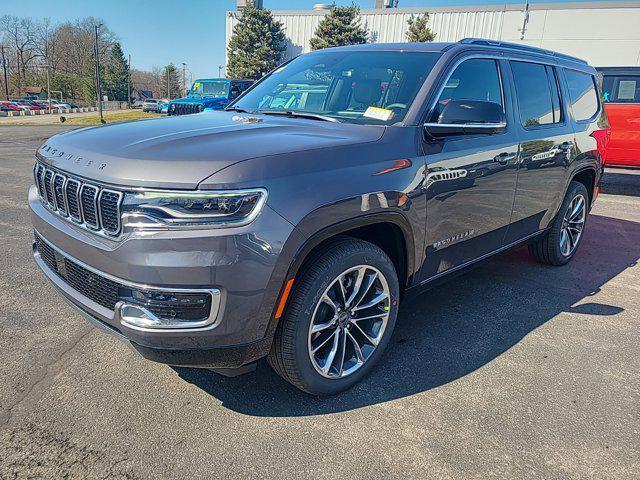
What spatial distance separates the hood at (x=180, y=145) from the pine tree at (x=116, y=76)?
278ft

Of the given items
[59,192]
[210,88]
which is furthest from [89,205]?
[210,88]

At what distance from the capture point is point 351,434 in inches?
93.0

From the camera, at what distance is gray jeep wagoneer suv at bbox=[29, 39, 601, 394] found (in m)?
2.01

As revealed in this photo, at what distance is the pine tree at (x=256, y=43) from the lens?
33031mm

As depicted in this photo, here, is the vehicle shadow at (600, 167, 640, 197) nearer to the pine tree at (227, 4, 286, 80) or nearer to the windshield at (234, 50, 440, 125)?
the windshield at (234, 50, 440, 125)

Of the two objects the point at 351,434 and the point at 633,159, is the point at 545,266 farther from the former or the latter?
the point at 633,159

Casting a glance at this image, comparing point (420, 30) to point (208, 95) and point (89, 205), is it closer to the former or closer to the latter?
point (208, 95)

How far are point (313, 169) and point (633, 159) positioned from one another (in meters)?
8.94

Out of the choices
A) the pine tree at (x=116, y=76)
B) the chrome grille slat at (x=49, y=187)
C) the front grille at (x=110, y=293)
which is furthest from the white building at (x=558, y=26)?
the pine tree at (x=116, y=76)

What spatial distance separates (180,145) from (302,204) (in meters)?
0.65

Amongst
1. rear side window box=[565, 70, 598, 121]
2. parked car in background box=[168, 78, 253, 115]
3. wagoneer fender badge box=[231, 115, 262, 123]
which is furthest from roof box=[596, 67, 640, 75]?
parked car in background box=[168, 78, 253, 115]

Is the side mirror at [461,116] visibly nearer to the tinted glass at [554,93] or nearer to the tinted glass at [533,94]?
the tinted glass at [533,94]

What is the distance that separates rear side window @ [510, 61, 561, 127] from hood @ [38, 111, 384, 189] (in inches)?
65.1

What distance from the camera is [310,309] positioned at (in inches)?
92.2
